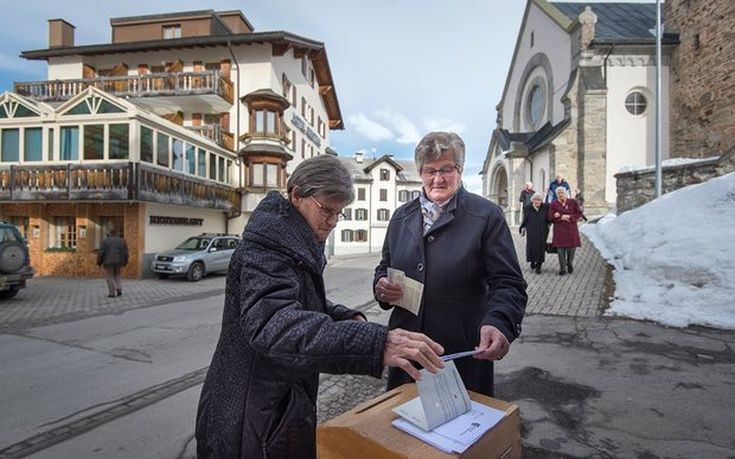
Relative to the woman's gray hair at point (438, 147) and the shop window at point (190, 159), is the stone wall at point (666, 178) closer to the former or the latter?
the woman's gray hair at point (438, 147)

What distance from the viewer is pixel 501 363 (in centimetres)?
524

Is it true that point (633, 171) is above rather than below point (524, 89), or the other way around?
below

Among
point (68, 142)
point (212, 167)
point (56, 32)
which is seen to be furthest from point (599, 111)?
point (56, 32)

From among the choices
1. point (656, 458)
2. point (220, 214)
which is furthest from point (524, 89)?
point (656, 458)

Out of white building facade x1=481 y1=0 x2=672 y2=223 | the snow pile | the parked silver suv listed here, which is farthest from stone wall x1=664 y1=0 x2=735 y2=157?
the parked silver suv

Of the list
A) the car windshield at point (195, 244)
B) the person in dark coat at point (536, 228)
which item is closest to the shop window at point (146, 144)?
the car windshield at point (195, 244)

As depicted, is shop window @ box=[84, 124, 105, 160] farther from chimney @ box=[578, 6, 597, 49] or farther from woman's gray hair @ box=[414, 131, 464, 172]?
chimney @ box=[578, 6, 597, 49]

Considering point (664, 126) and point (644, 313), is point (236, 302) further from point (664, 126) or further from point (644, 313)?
point (664, 126)

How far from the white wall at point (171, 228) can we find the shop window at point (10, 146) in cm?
592

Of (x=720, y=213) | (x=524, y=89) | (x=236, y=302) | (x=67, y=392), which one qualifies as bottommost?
(x=67, y=392)

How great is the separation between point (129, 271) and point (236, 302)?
1785 cm

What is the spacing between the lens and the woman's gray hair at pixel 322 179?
5.16ft

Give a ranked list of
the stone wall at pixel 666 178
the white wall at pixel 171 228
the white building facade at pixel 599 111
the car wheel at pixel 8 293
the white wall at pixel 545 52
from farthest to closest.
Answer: the white wall at pixel 545 52
the white building facade at pixel 599 111
the white wall at pixel 171 228
the stone wall at pixel 666 178
the car wheel at pixel 8 293

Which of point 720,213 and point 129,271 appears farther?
point 129,271
